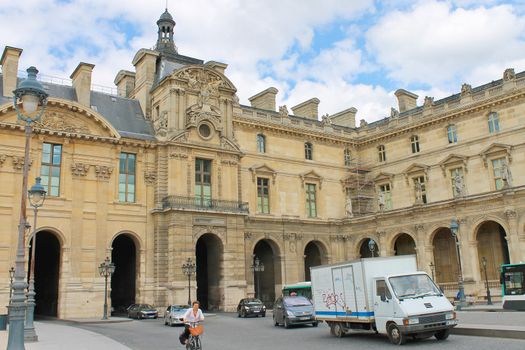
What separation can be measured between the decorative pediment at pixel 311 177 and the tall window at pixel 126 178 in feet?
51.5

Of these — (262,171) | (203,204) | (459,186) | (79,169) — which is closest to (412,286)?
(459,186)

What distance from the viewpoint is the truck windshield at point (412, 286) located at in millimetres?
17094

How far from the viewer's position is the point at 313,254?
167ft

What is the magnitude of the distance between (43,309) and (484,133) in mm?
36991

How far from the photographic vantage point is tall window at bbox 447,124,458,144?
4448 cm

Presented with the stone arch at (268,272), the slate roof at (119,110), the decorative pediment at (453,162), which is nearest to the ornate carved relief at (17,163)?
the slate roof at (119,110)

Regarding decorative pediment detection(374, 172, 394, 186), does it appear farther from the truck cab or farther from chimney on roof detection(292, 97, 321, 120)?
the truck cab

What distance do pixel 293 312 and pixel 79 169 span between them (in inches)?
776

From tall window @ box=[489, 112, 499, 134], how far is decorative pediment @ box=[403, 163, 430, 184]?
610cm

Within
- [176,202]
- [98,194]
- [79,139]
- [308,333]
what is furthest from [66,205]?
[308,333]

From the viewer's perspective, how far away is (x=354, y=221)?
4822 centimetres

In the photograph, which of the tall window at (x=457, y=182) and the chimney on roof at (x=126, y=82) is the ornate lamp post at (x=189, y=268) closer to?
the chimney on roof at (x=126, y=82)

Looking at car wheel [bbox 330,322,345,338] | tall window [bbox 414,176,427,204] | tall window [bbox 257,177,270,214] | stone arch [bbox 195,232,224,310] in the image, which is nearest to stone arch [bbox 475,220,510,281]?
tall window [bbox 414,176,427,204]

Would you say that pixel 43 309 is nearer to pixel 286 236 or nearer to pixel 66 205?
pixel 66 205
